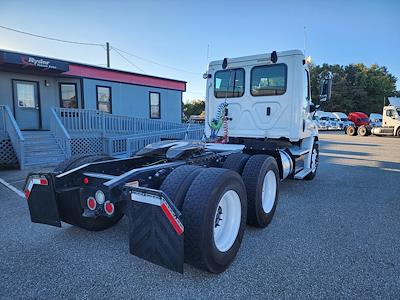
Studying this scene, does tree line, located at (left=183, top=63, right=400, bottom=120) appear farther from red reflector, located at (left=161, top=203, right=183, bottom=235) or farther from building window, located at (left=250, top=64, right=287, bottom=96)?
red reflector, located at (left=161, top=203, right=183, bottom=235)

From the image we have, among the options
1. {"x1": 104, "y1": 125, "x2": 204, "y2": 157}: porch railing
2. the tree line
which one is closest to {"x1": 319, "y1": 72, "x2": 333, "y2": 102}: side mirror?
{"x1": 104, "y1": 125, "x2": 204, "y2": 157}: porch railing

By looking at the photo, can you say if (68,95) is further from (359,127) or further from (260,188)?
(359,127)

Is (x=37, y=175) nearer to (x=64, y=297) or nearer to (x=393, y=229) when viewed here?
(x=64, y=297)

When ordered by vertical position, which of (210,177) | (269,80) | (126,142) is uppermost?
(269,80)

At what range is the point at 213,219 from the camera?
8.56 ft

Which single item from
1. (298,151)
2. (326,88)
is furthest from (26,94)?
(326,88)

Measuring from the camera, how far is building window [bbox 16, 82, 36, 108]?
36.9 feet

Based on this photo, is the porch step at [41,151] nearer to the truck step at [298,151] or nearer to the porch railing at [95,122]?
the porch railing at [95,122]

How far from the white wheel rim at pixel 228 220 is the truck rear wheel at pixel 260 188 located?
2.37 feet

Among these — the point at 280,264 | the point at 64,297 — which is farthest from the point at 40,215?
the point at 280,264

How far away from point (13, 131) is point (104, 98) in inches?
216

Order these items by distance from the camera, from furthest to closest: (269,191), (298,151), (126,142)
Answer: (126,142)
(298,151)
(269,191)

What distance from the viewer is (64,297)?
2.46 m

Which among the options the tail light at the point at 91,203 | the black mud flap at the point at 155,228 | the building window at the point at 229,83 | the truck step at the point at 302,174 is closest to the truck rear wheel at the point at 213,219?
the black mud flap at the point at 155,228
